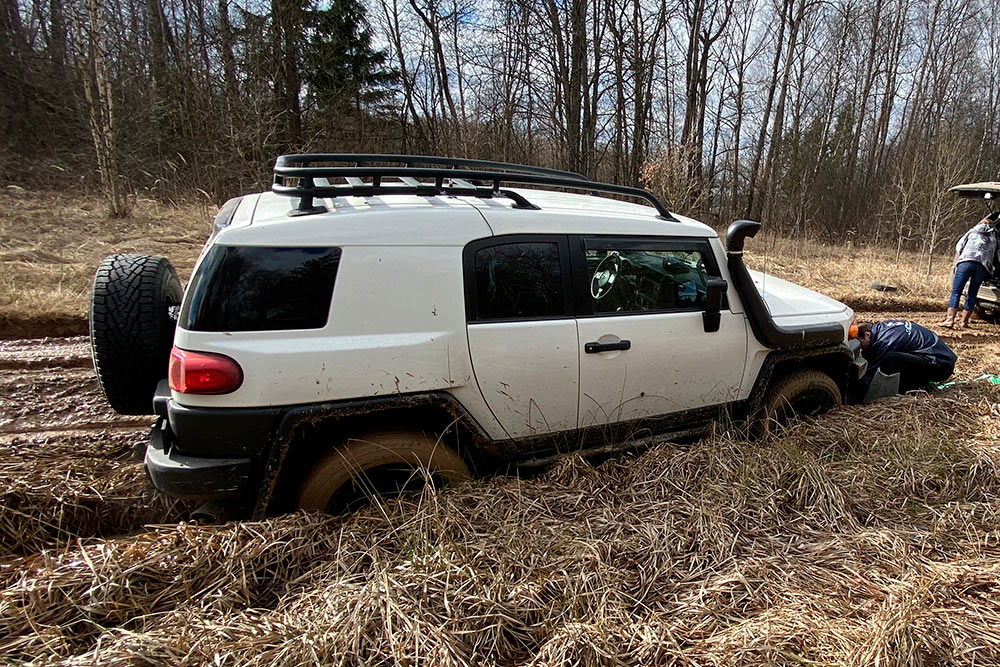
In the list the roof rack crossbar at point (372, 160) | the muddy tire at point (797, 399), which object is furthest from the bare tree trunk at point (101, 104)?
the muddy tire at point (797, 399)

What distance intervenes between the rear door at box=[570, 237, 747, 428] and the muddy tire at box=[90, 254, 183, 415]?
221 cm

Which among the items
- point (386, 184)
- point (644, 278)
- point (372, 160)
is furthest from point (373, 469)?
point (372, 160)

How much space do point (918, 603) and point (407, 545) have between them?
1.98m

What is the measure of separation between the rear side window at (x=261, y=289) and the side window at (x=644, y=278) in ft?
4.65

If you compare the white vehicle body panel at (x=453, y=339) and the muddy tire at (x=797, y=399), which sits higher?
the white vehicle body panel at (x=453, y=339)

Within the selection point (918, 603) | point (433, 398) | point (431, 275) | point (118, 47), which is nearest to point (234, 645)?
point (433, 398)

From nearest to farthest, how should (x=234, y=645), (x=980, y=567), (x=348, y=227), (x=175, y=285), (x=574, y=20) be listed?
(x=234, y=645) < (x=980, y=567) < (x=348, y=227) < (x=175, y=285) < (x=574, y=20)

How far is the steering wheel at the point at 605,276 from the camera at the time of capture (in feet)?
9.70

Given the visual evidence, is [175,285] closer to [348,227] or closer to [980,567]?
[348,227]

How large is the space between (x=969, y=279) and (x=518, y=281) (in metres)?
8.44

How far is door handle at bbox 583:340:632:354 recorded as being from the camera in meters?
2.87

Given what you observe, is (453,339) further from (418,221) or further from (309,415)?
(309,415)

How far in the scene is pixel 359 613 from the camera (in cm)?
187

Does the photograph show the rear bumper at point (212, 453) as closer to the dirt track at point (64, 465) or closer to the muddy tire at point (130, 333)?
the muddy tire at point (130, 333)
